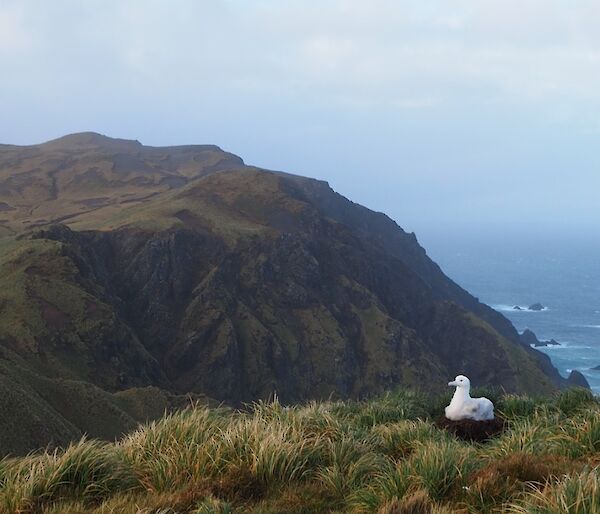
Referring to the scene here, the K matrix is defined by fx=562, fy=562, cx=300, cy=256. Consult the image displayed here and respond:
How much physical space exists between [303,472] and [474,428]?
4430 mm

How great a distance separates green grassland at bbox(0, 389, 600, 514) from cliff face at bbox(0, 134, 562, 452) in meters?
22.8

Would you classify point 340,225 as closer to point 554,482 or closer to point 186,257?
point 186,257

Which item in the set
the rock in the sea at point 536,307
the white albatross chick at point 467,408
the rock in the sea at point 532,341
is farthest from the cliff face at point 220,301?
the rock in the sea at point 536,307

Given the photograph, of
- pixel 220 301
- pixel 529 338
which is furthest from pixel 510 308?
pixel 220 301

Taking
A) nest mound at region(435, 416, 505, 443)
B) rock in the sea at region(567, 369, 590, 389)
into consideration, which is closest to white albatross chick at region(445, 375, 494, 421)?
nest mound at region(435, 416, 505, 443)

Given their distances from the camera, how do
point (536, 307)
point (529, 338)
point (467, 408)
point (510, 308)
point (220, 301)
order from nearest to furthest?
point (467, 408) < point (220, 301) < point (529, 338) < point (536, 307) < point (510, 308)

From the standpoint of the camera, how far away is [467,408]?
1054 centimetres

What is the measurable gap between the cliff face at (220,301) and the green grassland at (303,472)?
22.8 m

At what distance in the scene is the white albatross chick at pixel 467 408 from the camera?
414 inches

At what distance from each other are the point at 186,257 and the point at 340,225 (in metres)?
40.2

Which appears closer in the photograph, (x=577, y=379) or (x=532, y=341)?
(x=577, y=379)

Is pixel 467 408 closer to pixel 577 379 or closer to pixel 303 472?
pixel 303 472

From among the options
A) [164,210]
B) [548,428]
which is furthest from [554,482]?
[164,210]

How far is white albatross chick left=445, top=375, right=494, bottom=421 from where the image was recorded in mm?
10523
